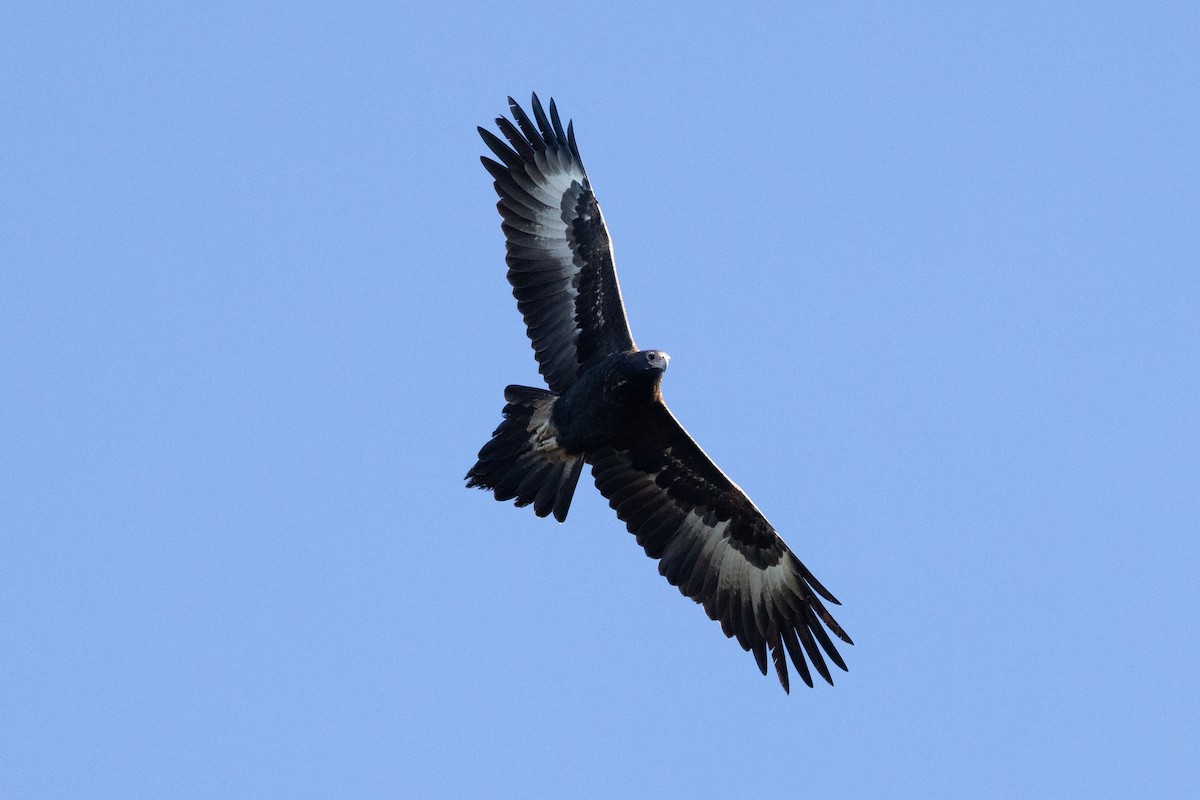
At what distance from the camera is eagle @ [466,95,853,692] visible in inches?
586

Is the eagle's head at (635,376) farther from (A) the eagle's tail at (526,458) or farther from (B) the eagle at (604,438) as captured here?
(A) the eagle's tail at (526,458)

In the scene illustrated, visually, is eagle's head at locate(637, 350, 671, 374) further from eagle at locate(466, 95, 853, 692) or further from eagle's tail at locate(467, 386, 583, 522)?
eagle's tail at locate(467, 386, 583, 522)

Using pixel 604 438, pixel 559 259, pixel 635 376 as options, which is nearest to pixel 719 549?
pixel 604 438

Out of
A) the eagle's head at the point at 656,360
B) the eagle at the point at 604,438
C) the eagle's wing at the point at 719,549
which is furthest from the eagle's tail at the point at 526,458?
the eagle's head at the point at 656,360

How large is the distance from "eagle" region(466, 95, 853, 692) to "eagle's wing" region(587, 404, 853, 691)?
1 cm

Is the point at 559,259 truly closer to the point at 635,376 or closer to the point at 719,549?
the point at 635,376

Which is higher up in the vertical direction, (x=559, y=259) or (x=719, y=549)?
(x=559, y=259)

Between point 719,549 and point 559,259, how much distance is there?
3085 millimetres

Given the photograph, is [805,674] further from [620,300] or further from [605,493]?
[620,300]

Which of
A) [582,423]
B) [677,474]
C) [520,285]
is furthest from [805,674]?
[520,285]

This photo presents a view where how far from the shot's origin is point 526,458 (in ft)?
49.0

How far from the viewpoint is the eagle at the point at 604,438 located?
48.8ft

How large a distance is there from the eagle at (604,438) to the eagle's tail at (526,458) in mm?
11

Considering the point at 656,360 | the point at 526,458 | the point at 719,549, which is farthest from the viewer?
the point at 719,549
